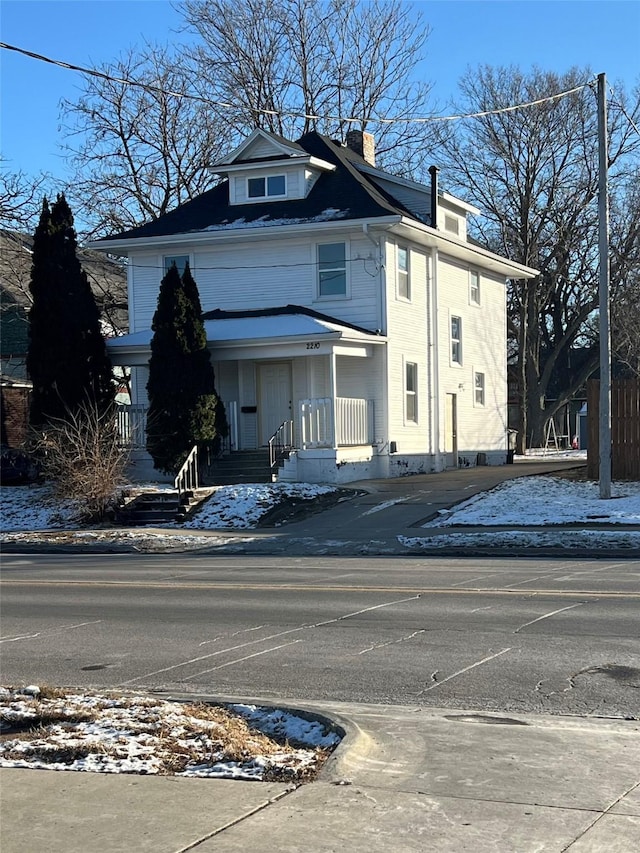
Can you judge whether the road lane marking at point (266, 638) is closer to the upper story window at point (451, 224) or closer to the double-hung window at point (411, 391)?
the double-hung window at point (411, 391)

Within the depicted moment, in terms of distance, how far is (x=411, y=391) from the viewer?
32625mm

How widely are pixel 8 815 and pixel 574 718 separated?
391 cm

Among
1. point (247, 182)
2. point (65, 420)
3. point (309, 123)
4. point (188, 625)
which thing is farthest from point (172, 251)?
point (188, 625)

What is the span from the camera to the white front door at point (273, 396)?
3117cm

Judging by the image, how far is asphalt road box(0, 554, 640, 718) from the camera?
8570 mm

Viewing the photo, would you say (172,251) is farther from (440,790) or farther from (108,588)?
(440,790)

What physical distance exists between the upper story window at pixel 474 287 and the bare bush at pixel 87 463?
1526 cm

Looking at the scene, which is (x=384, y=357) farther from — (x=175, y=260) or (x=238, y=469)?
(x=175, y=260)

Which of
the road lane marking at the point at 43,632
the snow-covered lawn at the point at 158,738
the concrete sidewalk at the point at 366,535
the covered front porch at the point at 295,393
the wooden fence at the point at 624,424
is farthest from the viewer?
the covered front porch at the point at 295,393

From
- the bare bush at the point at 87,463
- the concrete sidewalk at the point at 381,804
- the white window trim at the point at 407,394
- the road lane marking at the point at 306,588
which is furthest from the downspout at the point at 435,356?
the concrete sidewalk at the point at 381,804

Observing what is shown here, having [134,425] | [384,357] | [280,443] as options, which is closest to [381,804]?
[280,443]

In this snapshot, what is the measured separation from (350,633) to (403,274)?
2208 centimetres

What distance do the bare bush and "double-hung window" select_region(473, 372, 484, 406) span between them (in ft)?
49.1

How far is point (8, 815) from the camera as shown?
5.38 meters
